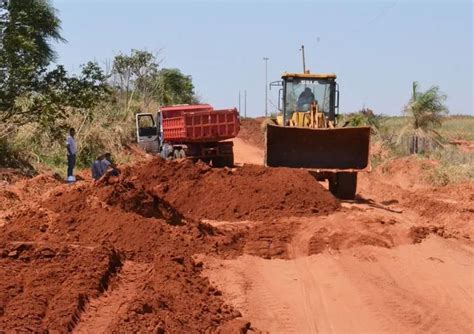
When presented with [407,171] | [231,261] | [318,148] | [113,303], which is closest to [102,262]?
[113,303]

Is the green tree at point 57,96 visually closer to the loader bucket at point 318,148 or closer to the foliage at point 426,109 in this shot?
the loader bucket at point 318,148

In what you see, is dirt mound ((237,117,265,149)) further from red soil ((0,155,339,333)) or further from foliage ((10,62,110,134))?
red soil ((0,155,339,333))

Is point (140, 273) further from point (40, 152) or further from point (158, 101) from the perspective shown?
point (158, 101)

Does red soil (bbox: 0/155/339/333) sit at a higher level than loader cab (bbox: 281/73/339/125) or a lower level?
lower

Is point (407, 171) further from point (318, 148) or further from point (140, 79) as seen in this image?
point (140, 79)

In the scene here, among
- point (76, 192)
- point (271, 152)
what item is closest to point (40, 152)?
point (271, 152)

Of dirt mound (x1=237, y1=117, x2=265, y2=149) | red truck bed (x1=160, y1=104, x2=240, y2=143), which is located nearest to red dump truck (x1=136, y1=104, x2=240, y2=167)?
red truck bed (x1=160, y1=104, x2=240, y2=143)

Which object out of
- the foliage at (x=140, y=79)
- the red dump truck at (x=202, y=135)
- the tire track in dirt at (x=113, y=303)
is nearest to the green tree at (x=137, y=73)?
the foliage at (x=140, y=79)

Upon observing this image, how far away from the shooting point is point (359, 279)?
8773mm

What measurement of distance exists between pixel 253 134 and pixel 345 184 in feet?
106

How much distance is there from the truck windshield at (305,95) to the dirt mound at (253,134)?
24.5 meters

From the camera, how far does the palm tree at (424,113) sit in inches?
1018

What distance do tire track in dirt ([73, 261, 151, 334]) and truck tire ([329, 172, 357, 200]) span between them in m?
7.94

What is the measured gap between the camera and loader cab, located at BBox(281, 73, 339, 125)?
665 inches
